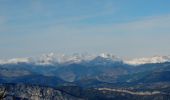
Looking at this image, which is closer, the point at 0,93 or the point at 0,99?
the point at 0,99
